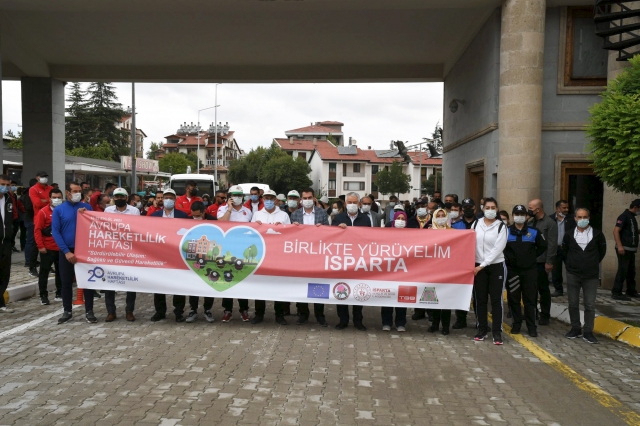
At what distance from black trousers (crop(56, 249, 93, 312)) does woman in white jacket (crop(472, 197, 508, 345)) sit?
5510mm

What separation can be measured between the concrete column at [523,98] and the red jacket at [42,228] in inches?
341

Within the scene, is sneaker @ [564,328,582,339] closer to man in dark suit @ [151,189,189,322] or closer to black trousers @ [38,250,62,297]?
man in dark suit @ [151,189,189,322]

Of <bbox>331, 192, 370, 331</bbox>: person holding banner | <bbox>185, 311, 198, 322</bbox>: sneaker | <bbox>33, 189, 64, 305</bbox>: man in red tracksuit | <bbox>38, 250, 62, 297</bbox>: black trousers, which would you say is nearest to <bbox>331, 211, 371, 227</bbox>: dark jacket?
<bbox>331, 192, 370, 331</bbox>: person holding banner

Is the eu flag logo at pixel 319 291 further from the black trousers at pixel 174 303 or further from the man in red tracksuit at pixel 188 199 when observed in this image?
the man in red tracksuit at pixel 188 199

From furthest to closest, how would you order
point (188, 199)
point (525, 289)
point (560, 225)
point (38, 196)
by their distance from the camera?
point (188, 199) < point (38, 196) < point (560, 225) < point (525, 289)

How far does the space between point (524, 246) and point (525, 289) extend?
2.04ft

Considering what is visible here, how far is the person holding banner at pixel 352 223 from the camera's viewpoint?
8406mm

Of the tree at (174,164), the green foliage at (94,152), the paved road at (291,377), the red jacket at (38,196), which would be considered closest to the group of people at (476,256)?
the paved road at (291,377)

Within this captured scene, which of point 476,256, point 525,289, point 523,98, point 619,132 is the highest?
point 523,98

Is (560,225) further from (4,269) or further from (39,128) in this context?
(39,128)

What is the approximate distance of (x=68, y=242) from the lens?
8539 mm

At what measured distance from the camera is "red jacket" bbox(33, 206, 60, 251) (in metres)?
9.34

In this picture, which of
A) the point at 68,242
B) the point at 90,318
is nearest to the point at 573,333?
the point at 90,318

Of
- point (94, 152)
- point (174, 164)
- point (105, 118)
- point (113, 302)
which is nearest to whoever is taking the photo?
point (113, 302)
